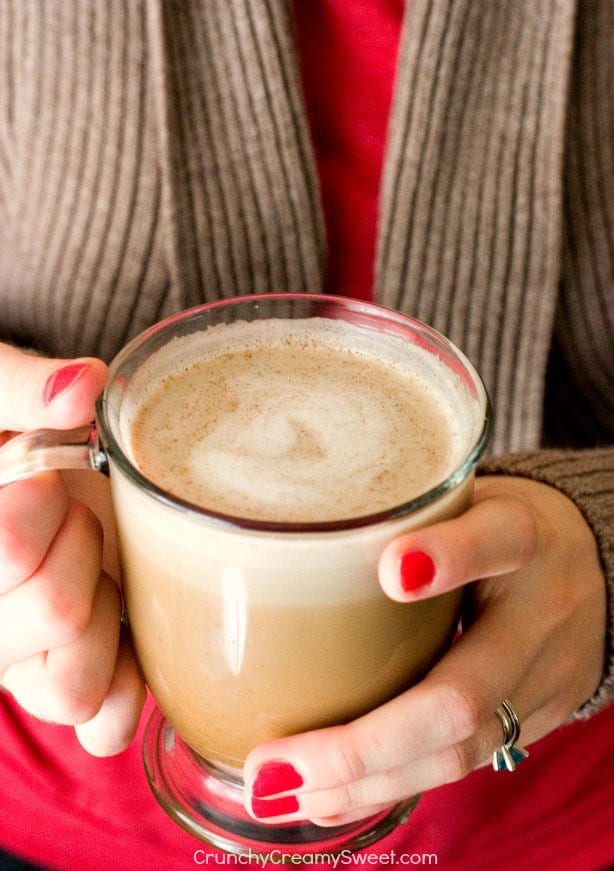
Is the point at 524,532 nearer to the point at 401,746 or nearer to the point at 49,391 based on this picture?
the point at 401,746

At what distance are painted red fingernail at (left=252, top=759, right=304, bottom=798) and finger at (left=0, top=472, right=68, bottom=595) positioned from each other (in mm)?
187

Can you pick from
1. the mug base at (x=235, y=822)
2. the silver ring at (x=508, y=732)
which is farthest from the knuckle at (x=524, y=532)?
the mug base at (x=235, y=822)

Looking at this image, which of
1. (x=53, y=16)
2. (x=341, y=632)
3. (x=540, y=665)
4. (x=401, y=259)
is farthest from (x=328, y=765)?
(x=53, y=16)

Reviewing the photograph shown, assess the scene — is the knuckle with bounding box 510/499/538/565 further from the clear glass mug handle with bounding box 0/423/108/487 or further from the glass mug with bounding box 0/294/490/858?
the clear glass mug handle with bounding box 0/423/108/487

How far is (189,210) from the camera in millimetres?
893

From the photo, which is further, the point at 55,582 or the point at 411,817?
the point at 411,817

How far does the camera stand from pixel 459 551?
0.46m

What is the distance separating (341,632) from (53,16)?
2.38 feet

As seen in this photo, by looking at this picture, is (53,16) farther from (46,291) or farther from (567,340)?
(567,340)

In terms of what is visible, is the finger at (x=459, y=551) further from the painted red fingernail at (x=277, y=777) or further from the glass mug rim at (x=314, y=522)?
the painted red fingernail at (x=277, y=777)

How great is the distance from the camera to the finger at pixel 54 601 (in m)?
0.52

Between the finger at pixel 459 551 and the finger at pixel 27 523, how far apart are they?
8.9 inches

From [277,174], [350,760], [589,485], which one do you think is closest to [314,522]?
[350,760]

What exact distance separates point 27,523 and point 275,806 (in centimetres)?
23
